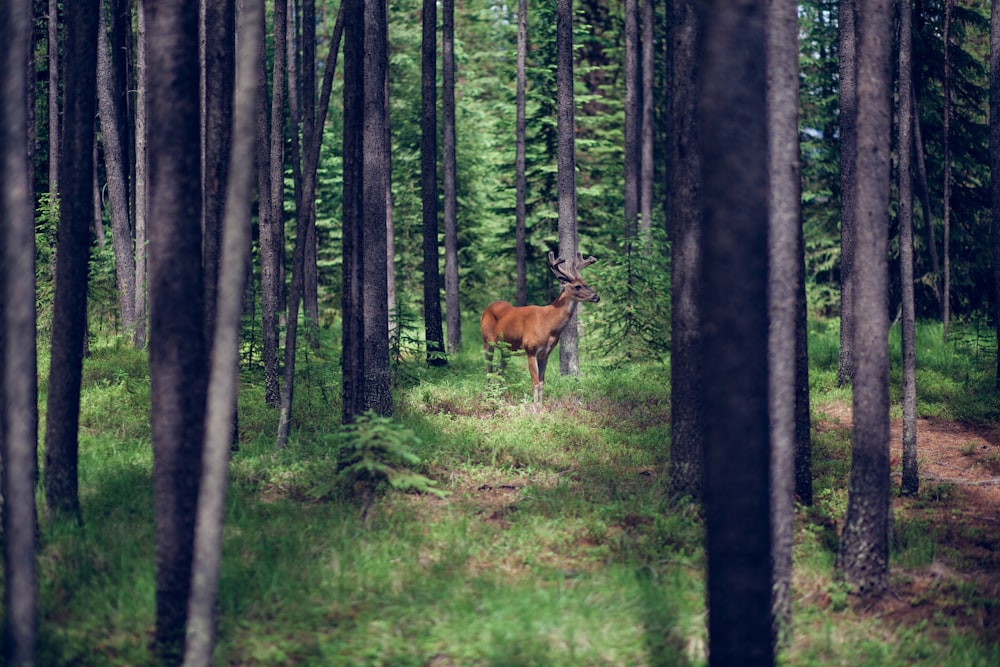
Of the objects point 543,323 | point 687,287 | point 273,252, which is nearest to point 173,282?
point 687,287

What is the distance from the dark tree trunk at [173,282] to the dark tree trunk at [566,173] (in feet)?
38.4

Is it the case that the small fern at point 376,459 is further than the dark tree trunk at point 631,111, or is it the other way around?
the dark tree trunk at point 631,111

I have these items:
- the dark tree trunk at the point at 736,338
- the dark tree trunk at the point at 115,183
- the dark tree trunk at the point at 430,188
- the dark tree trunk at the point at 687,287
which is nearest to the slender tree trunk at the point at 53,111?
the dark tree trunk at the point at 115,183

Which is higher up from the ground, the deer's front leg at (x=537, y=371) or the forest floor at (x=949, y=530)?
the deer's front leg at (x=537, y=371)

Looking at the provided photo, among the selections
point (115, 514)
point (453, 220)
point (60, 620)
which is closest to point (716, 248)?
point (60, 620)

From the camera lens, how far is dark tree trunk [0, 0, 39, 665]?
200 inches

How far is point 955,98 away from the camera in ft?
75.7

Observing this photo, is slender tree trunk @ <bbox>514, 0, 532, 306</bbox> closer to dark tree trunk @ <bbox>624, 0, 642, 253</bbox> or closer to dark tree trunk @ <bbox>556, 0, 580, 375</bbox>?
dark tree trunk @ <bbox>624, 0, 642, 253</bbox>

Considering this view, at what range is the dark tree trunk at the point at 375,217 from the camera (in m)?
12.2

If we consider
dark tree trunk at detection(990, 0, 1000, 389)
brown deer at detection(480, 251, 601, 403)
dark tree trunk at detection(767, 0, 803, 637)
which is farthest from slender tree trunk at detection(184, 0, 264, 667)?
dark tree trunk at detection(990, 0, 1000, 389)

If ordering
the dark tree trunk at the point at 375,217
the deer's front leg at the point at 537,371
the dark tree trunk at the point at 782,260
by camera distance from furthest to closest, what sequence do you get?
the deer's front leg at the point at 537,371 → the dark tree trunk at the point at 375,217 → the dark tree trunk at the point at 782,260

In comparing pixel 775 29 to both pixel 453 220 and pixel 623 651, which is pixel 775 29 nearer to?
pixel 623 651

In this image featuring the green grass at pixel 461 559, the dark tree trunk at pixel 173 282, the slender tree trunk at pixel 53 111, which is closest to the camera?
the green grass at pixel 461 559

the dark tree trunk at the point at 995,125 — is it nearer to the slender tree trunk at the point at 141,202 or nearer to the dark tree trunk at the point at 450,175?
the dark tree trunk at the point at 450,175
